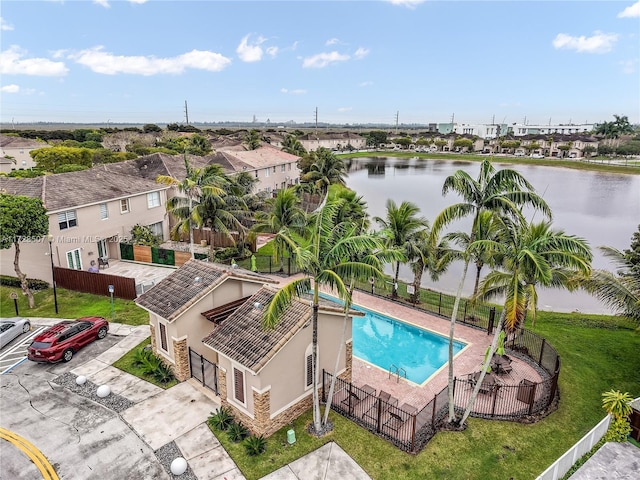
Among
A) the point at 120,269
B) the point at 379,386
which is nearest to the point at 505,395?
the point at 379,386

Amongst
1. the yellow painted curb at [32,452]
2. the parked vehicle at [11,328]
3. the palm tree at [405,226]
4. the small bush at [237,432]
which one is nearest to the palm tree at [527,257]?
the small bush at [237,432]

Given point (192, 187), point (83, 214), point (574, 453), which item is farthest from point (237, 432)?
point (83, 214)

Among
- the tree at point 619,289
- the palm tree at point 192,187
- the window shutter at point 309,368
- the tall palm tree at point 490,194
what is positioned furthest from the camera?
the palm tree at point 192,187

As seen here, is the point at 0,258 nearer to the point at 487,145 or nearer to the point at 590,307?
the point at 590,307

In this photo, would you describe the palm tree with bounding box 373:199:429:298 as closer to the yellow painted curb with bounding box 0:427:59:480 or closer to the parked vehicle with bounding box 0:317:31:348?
the yellow painted curb with bounding box 0:427:59:480

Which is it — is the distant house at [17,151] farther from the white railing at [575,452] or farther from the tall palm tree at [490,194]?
the white railing at [575,452]

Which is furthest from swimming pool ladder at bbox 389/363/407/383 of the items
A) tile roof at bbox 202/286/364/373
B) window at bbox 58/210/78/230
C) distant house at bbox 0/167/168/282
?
window at bbox 58/210/78/230
